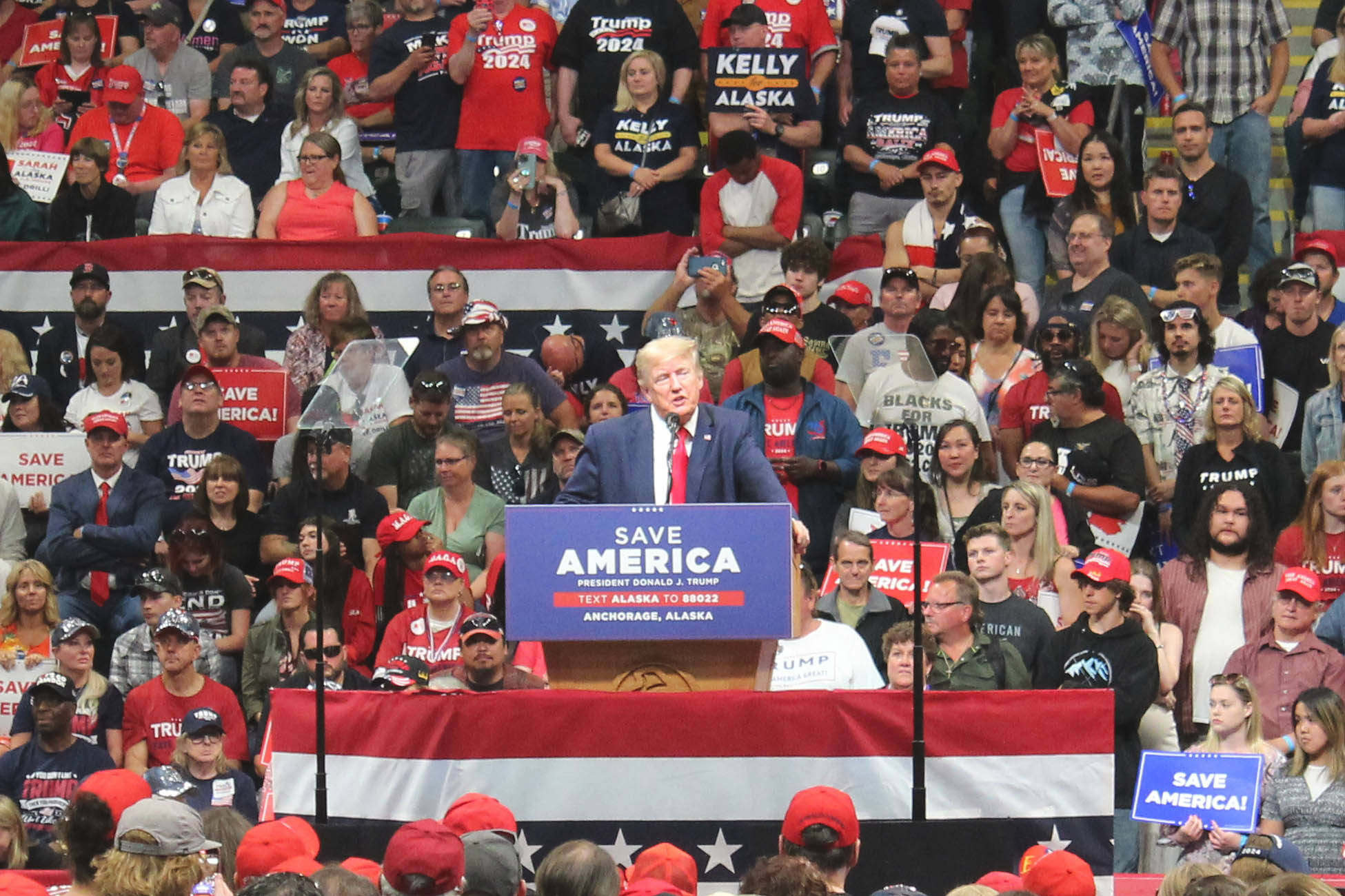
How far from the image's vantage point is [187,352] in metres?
14.2

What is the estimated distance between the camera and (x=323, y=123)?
1596 centimetres

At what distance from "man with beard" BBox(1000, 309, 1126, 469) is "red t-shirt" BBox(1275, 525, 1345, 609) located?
49.5 inches

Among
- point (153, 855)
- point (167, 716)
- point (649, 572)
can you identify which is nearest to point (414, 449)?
point (167, 716)

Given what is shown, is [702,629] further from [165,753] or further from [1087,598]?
[165,753]

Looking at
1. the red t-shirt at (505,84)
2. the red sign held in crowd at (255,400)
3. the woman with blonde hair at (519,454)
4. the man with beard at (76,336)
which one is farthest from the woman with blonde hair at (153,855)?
the red t-shirt at (505,84)

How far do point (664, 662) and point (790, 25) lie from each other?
9.01m

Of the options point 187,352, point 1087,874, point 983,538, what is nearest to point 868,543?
point 983,538

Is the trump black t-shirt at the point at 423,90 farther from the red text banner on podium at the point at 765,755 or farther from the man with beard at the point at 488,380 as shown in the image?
the red text banner on podium at the point at 765,755

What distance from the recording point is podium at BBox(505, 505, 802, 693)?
24.5 feet

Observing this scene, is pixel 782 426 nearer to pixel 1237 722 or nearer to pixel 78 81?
pixel 1237 722

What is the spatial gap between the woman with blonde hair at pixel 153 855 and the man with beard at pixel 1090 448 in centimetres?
689

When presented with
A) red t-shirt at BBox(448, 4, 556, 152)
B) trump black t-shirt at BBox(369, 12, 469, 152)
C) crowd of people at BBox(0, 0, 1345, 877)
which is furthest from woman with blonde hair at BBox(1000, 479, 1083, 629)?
trump black t-shirt at BBox(369, 12, 469, 152)

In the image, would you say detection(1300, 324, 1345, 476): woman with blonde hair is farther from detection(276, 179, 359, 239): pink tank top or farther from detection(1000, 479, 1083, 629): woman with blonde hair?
detection(276, 179, 359, 239): pink tank top

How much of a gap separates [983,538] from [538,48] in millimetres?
7001
